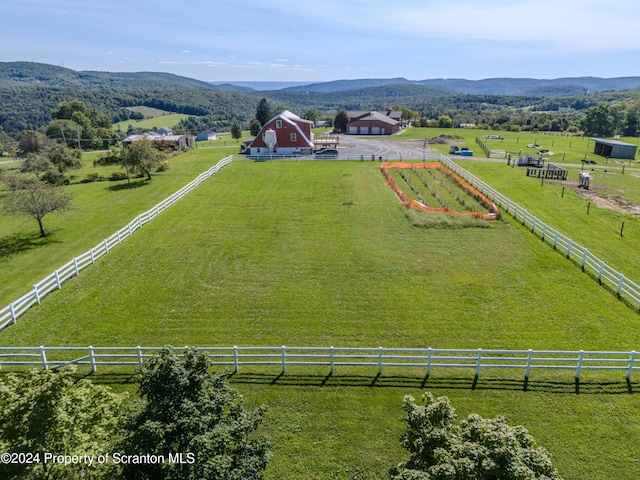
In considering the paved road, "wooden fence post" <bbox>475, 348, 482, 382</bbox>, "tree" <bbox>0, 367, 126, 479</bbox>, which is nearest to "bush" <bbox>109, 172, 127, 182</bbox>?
the paved road

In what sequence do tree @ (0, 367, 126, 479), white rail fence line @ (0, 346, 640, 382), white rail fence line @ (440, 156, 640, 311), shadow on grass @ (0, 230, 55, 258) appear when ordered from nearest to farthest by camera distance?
tree @ (0, 367, 126, 479), white rail fence line @ (0, 346, 640, 382), white rail fence line @ (440, 156, 640, 311), shadow on grass @ (0, 230, 55, 258)

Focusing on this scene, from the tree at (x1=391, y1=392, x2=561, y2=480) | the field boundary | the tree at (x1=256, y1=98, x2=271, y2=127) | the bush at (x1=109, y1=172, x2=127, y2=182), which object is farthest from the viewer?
the tree at (x1=256, y1=98, x2=271, y2=127)

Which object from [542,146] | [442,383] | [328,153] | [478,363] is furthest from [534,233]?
[542,146]

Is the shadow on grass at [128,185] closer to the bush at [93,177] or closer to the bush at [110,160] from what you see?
the bush at [93,177]

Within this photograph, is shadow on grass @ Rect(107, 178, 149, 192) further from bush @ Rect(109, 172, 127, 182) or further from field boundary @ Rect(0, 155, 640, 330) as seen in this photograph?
field boundary @ Rect(0, 155, 640, 330)

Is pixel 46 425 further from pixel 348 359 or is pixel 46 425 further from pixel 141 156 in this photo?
pixel 141 156

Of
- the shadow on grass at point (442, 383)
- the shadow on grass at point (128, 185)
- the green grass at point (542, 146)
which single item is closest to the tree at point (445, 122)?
the green grass at point (542, 146)

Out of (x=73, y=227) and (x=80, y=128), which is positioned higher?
(x=80, y=128)
